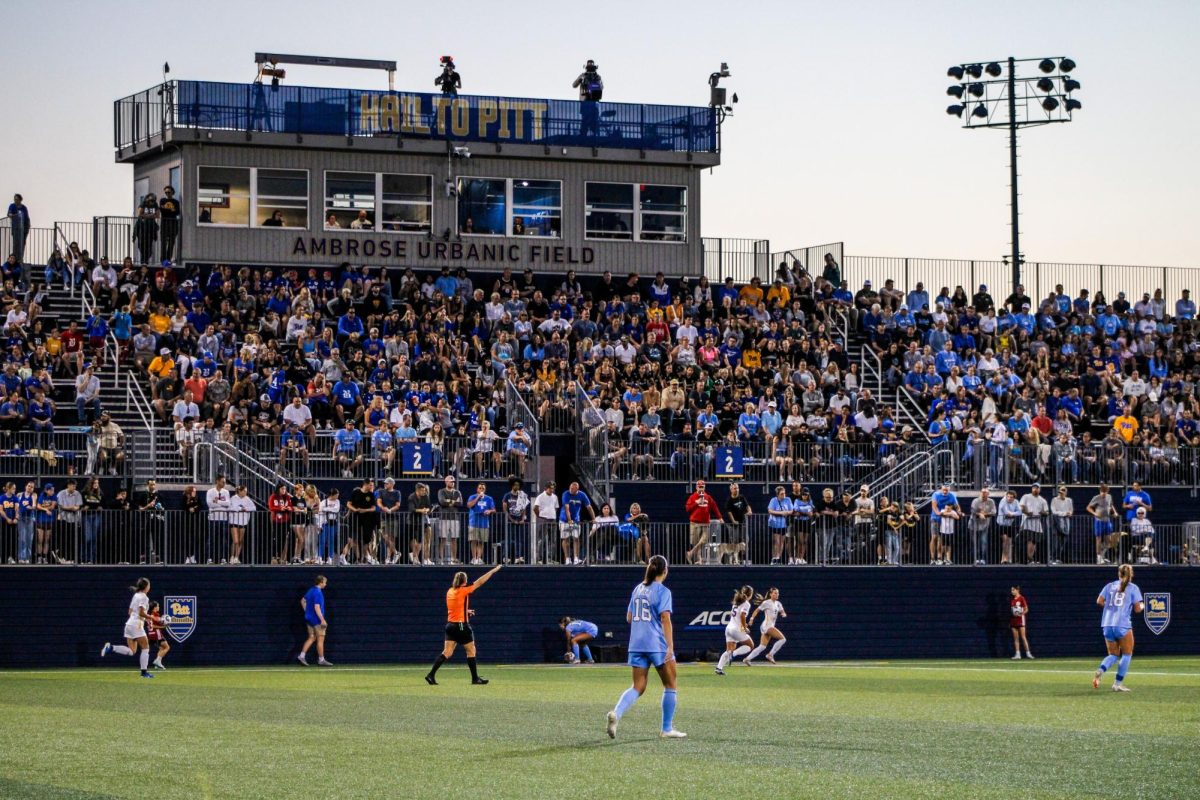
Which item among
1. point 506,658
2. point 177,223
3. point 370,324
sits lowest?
point 506,658

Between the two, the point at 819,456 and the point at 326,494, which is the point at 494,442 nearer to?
the point at 326,494

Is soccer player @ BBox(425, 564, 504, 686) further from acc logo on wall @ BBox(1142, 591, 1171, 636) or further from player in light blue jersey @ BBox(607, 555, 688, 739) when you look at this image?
acc logo on wall @ BBox(1142, 591, 1171, 636)

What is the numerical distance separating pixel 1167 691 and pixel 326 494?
17348mm

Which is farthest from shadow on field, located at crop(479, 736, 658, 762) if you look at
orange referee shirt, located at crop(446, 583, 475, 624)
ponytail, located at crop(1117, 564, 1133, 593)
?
orange referee shirt, located at crop(446, 583, 475, 624)

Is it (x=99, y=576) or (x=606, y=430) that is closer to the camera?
(x=99, y=576)

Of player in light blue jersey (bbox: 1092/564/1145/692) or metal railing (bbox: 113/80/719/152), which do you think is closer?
player in light blue jersey (bbox: 1092/564/1145/692)

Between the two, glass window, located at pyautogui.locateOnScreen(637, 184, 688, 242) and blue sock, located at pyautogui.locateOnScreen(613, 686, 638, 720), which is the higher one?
glass window, located at pyautogui.locateOnScreen(637, 184, 688, 242)

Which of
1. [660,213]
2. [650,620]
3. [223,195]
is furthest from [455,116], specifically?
[650,620]

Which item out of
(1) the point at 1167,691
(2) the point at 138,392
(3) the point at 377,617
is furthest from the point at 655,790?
(2) the point at 138,392

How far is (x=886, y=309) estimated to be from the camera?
1810 inches

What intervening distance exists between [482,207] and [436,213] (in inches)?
48.8

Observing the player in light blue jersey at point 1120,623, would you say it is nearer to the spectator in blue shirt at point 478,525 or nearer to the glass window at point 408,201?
the spectator in blue shirt at point 478,525

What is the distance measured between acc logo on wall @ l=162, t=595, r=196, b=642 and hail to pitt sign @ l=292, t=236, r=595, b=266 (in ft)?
47.4

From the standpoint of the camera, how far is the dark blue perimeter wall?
32094 millimetres
